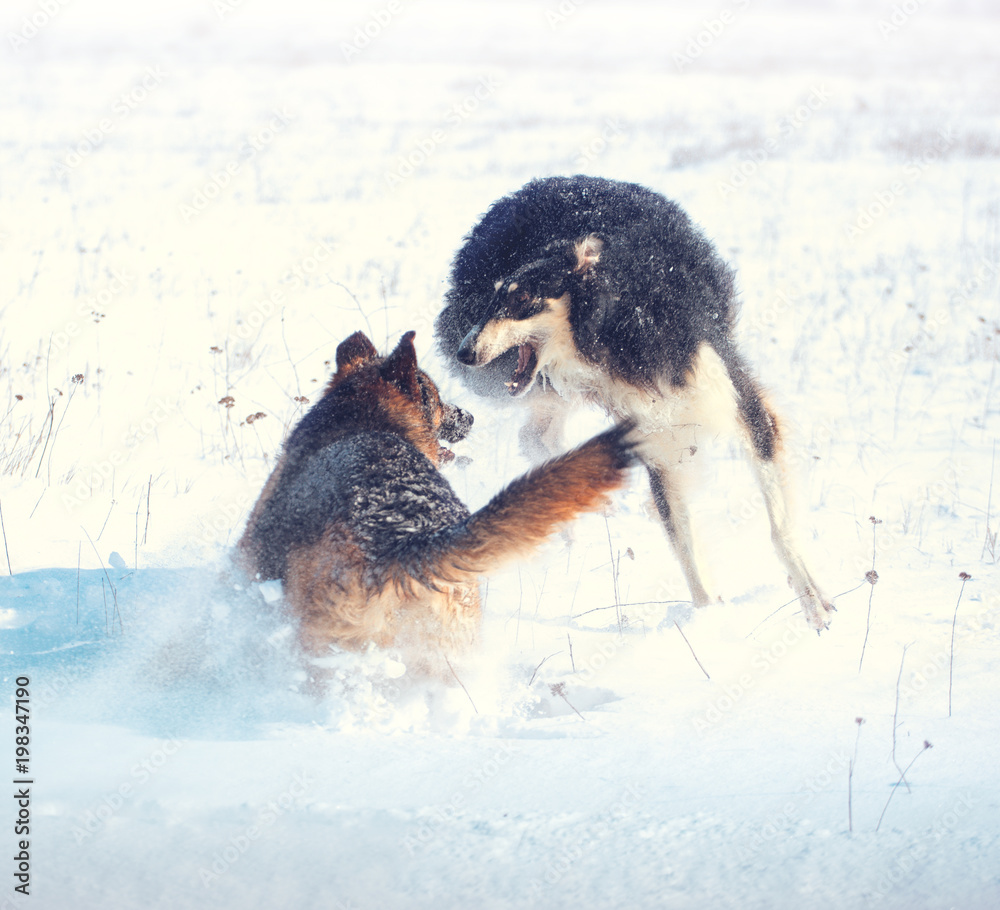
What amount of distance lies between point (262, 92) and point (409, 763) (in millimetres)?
26224

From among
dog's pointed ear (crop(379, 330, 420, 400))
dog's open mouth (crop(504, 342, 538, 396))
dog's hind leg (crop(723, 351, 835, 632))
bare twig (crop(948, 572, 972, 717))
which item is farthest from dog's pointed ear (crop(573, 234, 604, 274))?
Answer: bare twig (crop(948, 572, 972, 717))

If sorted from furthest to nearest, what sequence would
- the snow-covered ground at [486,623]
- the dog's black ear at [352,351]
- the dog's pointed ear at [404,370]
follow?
the dog's black ear at [352,351]
the dog's pointed ear at [404,370]
the snow-covered ground at [486,623]

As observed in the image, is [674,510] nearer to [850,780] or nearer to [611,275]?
[611,275]

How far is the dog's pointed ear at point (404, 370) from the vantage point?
366 cm

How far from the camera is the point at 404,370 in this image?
3678 mm

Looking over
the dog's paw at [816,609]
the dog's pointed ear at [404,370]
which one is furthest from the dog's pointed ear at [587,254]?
the dog's paw at [816,609]

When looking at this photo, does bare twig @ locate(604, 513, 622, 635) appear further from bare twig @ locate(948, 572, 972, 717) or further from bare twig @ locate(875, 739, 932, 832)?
bare twig @ locate(875, 739, 932, 832)

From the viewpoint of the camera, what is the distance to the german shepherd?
232cm

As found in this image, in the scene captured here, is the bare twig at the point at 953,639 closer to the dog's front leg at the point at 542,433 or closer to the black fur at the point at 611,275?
the black fur at the point at 611,275

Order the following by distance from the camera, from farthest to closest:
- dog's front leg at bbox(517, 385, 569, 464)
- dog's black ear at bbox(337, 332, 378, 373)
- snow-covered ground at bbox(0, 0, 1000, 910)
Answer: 1. dog's front leg at bbox(517, 385, 569, 464)
2. dog's black ear at bbox(337, 332, 378, 373)
3. snow-covered ground at bbox(0, 0, 1000, 910)

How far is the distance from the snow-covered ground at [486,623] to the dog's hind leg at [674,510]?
24 centimetres

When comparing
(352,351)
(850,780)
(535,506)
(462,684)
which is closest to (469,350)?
(352,351)

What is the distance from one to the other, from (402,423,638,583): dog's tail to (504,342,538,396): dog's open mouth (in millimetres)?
2173

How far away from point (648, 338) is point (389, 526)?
1905 mm
